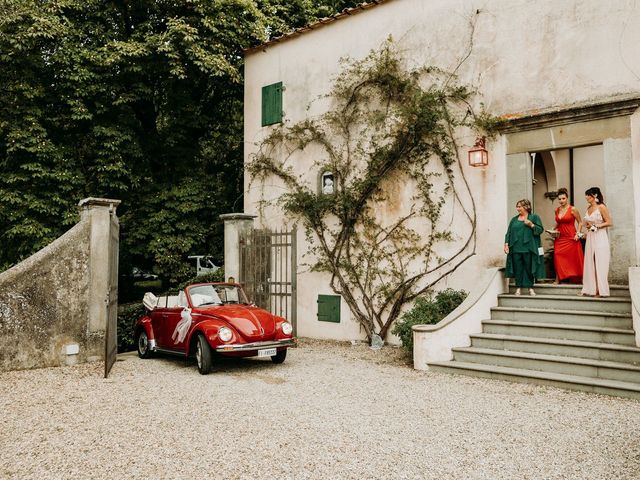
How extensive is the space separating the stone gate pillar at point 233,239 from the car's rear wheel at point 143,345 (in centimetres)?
262

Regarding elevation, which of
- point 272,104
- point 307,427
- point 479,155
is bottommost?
point 307,427

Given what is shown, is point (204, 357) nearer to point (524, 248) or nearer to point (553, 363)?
point (553, 363)

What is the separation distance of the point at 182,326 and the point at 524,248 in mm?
5547

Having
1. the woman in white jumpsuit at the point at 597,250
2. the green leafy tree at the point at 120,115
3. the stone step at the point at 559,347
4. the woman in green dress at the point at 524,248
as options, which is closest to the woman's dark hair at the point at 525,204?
the woman in green dress at the point at 524,248

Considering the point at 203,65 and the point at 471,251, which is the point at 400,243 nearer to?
the point at 471,251

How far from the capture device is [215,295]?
28.1 ft

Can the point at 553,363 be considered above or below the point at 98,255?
below

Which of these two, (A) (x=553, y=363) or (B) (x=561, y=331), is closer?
(A) (x=553, y=363)

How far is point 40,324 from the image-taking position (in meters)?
8.05

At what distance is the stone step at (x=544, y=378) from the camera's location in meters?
6.14

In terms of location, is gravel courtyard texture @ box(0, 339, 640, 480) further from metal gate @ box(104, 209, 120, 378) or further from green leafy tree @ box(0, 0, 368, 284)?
green leafy tree @ box(0, 0, 368, 284)

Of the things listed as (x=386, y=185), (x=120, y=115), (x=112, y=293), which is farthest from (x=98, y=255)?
(x=386, y=185)

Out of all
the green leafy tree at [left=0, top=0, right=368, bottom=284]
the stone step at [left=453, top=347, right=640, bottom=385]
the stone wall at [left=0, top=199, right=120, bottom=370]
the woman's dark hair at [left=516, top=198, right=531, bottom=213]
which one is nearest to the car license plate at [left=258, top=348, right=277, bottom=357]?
the stone step at [left=453, top=347, right=640, bottom=385]

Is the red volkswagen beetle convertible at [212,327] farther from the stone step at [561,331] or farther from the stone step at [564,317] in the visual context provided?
the stone step at [564,317]
